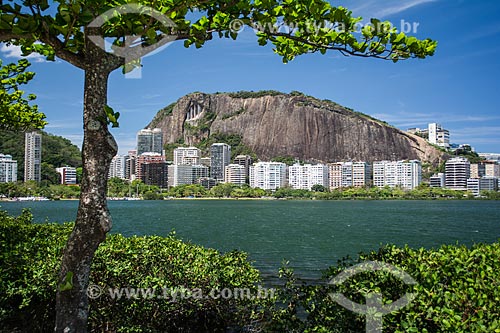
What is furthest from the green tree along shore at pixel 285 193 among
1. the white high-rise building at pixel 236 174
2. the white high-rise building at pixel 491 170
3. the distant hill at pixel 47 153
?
the white high-rise building at pixel 491 170

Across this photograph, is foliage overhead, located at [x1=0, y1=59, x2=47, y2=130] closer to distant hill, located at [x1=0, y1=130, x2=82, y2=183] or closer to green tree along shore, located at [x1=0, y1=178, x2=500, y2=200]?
distant hill, located at [x1=0, y1=130, x2=82, y2=183]

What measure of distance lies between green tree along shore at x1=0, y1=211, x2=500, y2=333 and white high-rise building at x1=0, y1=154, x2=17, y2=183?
116113 millimetres

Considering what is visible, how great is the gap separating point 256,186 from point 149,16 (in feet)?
508

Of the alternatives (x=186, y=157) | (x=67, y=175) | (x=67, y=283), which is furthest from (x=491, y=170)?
(x=67, y=283)

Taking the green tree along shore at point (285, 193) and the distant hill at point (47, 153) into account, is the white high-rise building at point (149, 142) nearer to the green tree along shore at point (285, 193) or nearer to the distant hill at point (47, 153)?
the green tree along shore at point (285, 193)

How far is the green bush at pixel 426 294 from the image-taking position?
2.62 m

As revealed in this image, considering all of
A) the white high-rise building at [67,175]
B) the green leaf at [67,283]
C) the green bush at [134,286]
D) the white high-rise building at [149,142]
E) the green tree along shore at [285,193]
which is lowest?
the green tree along shore at [285,193]

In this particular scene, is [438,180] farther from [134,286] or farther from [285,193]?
[134,286]

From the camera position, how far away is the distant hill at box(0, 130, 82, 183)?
4500 inches

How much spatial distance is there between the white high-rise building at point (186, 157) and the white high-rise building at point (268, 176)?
2890 centimetres

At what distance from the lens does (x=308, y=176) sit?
158 meters

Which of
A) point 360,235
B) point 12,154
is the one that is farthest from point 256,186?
point 360,235

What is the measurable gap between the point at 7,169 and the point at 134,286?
12125 cm

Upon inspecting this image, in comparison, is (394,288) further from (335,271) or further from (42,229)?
(42,229)
